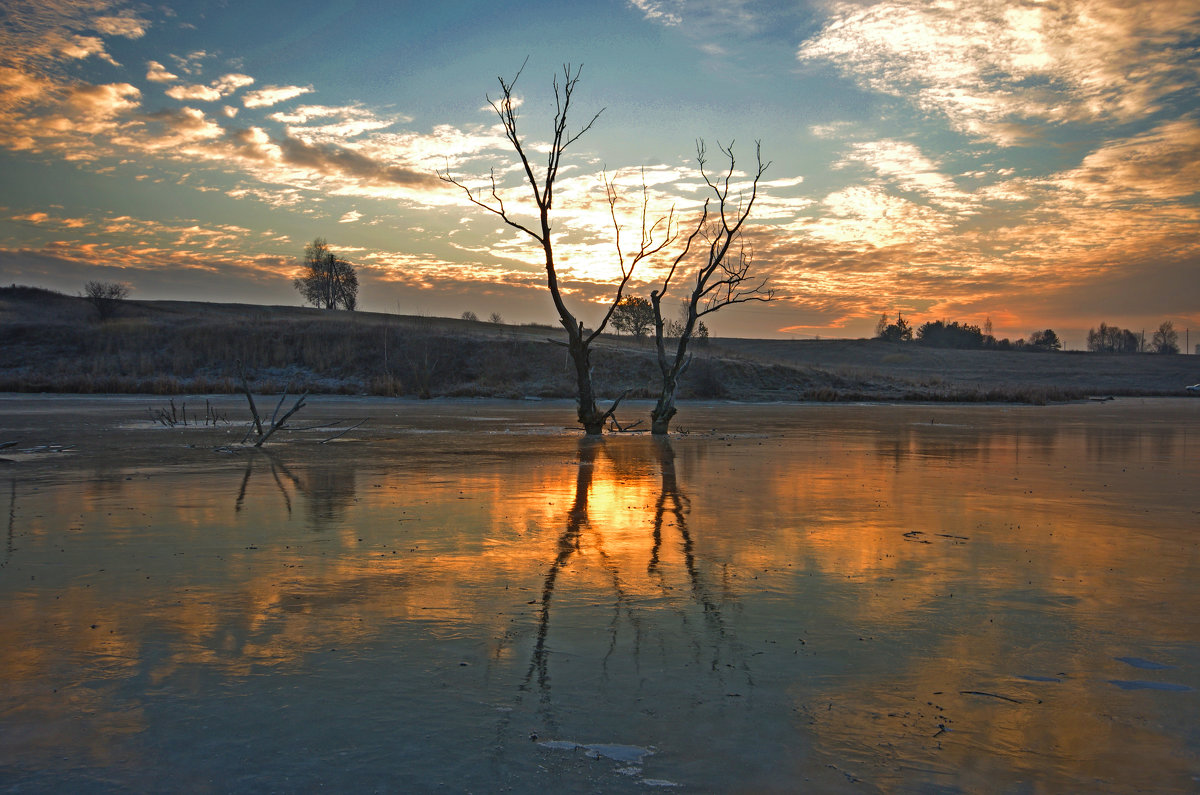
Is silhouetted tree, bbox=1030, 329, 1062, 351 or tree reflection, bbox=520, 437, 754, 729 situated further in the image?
silhouetted tree, bbox=1030, 329, 1062, 351

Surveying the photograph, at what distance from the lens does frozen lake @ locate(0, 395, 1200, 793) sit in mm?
3855

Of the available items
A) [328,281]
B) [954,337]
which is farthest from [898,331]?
[328,281]

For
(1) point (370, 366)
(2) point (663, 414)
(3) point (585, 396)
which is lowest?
(2) point (663, 414)

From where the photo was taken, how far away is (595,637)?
18.1 feet

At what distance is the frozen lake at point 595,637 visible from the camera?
386 centimetres

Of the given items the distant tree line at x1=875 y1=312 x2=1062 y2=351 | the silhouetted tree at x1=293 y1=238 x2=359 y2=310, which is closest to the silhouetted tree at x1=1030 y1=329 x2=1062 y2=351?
the distant tree line at x1=875 y1=312 x2=1062 y2=351

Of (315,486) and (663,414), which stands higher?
(663,414)

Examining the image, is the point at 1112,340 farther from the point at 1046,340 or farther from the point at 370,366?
the point at 370,366

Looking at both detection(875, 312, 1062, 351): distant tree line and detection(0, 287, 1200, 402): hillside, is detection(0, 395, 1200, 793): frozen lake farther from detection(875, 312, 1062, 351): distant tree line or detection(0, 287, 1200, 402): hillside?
detection(875, 312, 1062, 351): distant tree line

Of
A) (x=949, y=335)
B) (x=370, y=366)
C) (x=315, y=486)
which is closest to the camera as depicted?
(x=315, y=486)

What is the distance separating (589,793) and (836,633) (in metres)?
2.67

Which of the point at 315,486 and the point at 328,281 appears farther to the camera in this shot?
the point at 328,281

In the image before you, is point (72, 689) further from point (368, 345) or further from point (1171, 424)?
point (368, 345)

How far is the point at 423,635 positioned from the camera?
5570 mm
